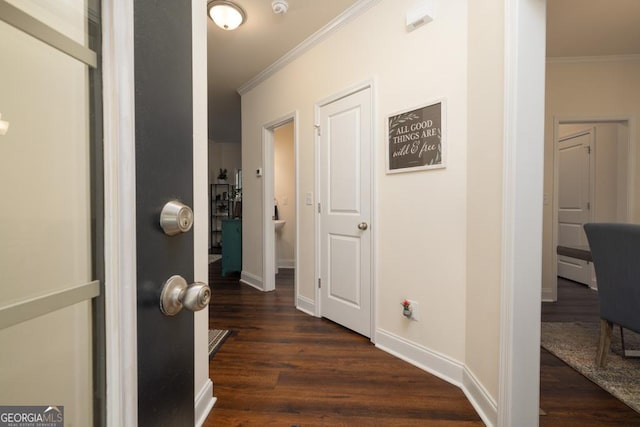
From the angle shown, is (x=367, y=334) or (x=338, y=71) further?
(x=338, y=71)

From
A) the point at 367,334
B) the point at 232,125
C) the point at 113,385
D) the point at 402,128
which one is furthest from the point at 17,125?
the point at 232,125

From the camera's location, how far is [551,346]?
2.29 meters

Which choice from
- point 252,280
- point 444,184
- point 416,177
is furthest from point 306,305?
point 444,184

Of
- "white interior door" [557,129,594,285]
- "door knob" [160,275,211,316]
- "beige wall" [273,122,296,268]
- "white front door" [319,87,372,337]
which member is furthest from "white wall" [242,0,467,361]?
"white interior door" [557,129,594,285]

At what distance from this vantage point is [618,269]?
1830 mm

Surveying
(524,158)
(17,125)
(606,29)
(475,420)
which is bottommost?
(475,420)

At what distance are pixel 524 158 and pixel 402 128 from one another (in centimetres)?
97

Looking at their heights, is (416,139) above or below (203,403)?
above

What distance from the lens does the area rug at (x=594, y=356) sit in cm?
175

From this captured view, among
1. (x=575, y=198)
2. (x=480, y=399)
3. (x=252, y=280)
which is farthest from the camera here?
(x=575, y=198)

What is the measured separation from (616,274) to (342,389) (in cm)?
183

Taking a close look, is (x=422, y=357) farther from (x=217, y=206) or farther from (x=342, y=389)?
(x=217, y=206)

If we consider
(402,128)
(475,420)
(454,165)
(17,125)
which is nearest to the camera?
(17,125)

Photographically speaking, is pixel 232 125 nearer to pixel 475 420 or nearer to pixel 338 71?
pixel 338 71
